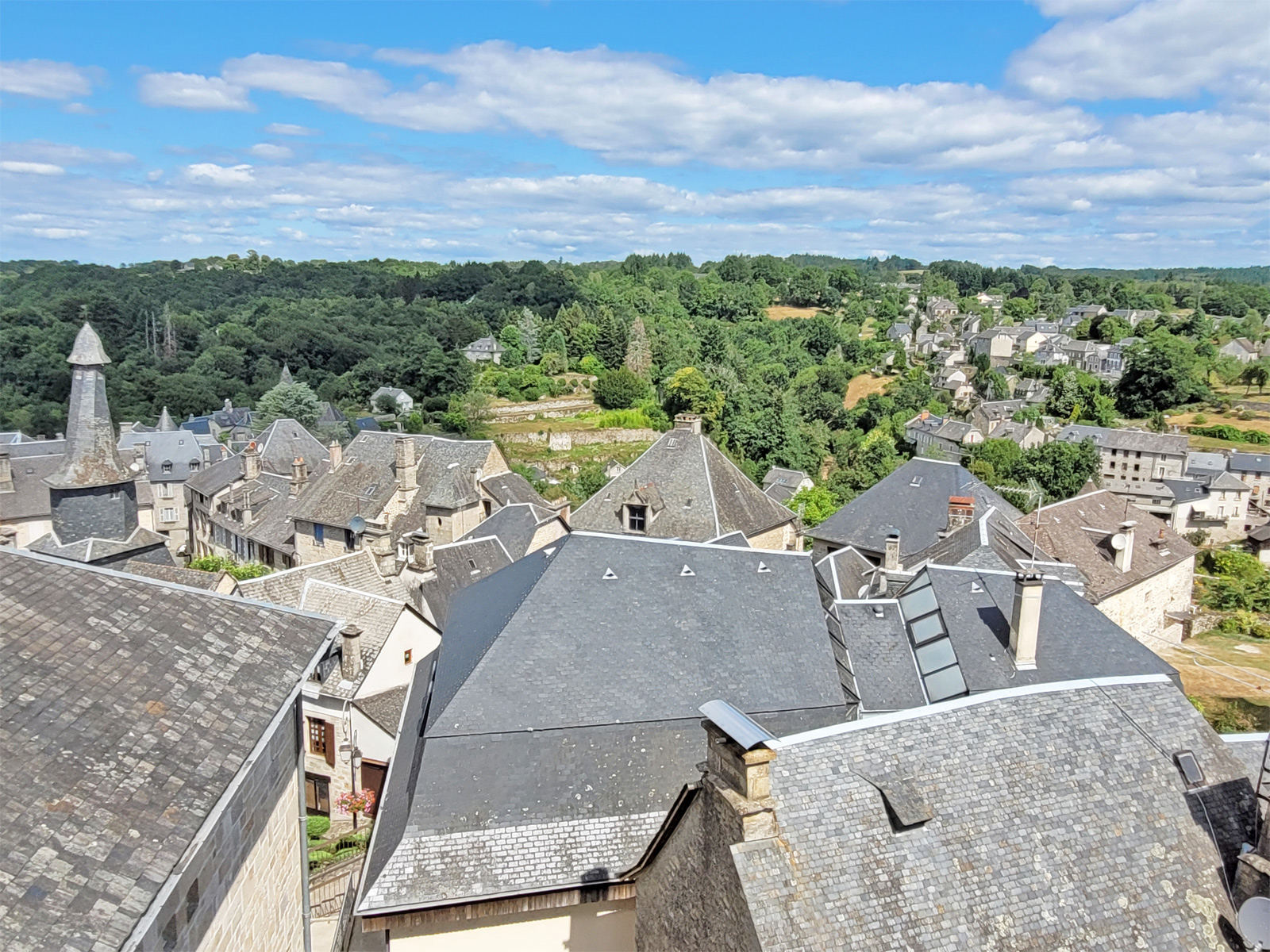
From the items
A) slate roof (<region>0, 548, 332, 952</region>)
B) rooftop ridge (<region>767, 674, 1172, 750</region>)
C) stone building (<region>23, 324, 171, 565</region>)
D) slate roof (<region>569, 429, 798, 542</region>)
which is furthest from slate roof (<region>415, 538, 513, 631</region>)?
rooftop ridge (<region>767, 674, 1172, 750</region>)

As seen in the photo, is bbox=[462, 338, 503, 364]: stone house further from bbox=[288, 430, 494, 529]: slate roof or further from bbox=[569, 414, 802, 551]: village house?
bbox=[569, 414, 802, 551]: village house

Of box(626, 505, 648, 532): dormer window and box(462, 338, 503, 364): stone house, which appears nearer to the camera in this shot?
box(626, 505, 648, 532): dormer window

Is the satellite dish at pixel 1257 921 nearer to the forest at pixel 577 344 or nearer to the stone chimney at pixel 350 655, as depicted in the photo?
the stone chimney at pixel 350 655

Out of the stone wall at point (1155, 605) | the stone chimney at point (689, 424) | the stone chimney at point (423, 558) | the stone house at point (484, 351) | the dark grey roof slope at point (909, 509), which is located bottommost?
the stone wall at point (1155, 605)

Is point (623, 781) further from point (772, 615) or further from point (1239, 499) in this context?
point (1239, 499)

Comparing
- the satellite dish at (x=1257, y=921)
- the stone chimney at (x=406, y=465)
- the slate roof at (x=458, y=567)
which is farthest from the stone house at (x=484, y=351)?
the satellite dish at (x=1257, y=921)

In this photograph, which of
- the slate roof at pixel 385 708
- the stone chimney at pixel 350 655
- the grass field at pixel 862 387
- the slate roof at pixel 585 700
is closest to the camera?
the slate roof at pixel 585 700

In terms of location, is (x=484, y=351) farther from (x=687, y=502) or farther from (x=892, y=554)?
(x=892, y=554)
